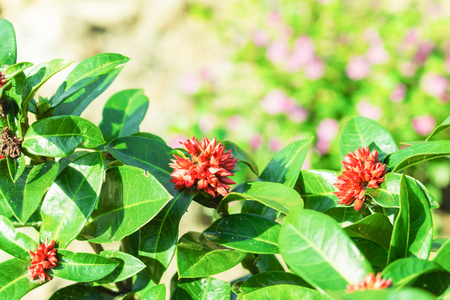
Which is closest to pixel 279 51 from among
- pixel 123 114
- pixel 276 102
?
pixel 276 102

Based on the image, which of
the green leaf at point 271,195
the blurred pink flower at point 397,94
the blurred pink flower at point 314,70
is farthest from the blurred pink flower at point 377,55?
the green leaf at point 271,195

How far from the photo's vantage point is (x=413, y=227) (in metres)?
0.64

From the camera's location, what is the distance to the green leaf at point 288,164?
0.81 meters

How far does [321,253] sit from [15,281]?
1.65ft

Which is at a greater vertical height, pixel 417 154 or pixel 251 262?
pixel 417 154

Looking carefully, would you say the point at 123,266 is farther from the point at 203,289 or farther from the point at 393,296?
the point at 393,296

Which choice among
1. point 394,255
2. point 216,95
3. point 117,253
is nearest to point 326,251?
point 394,255

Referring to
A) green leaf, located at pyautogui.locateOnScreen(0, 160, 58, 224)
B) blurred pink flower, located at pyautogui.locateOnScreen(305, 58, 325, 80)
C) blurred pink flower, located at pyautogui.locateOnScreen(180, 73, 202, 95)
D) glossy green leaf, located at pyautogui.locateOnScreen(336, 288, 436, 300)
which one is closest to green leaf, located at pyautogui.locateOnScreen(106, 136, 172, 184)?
green leaf, located at pyautogui.locateOnScreen(0, 160, 58, 224)

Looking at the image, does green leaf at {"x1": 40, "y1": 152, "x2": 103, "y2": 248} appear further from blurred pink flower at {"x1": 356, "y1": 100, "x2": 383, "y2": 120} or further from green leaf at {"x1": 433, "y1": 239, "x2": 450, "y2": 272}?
blurred pink flower at {"x1": 356, "y1": 100, "x2": 383, "y2": 120}

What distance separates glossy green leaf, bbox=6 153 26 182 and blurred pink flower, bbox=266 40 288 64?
2969mm

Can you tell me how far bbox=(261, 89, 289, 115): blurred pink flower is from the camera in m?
3.27

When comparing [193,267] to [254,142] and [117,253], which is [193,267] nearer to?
[117,253]

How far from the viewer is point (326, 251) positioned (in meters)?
0.56

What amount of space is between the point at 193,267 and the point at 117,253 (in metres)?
0.13
